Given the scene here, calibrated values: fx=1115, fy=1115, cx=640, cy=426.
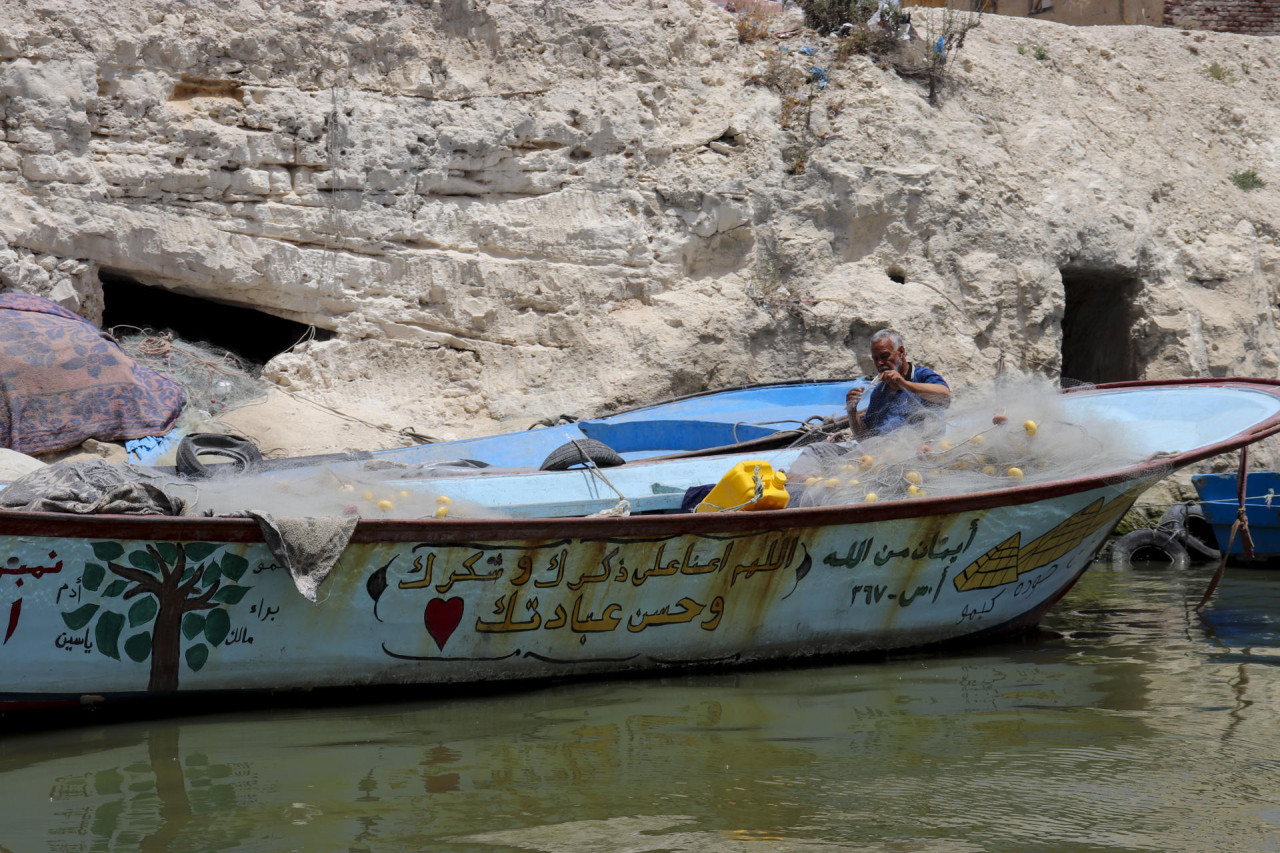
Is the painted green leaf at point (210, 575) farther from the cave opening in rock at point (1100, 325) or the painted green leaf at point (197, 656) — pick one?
the cave opening in rock at point (1100, 325)

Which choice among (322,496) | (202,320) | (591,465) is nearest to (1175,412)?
(591,465)

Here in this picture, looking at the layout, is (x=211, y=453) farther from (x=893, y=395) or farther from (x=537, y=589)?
(x=893, y=395)

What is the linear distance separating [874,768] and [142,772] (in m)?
2.50

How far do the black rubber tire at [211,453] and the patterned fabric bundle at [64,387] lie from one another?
2.23 m

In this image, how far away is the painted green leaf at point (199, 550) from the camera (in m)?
4.26

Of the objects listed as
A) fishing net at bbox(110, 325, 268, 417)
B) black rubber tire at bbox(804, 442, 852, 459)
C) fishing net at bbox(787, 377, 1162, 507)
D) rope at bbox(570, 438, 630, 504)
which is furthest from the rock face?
fishing net at bbox(787, 377, 1162, 507)

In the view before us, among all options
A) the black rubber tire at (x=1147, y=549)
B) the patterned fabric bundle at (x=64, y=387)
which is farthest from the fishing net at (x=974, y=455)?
the patterned fabric bundle at (x=64, y=387)

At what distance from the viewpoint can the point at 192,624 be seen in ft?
14.4

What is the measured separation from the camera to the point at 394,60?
10.9 m

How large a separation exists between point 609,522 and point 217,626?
1618 mm

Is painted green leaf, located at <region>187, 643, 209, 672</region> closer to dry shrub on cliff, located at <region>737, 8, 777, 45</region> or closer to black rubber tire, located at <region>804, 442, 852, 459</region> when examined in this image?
black rubber tire, located at <region>804, 442, 852, 459</region>

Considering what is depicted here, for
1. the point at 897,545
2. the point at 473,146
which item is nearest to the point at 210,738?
the point at 897,545

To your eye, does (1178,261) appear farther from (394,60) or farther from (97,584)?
(97,584)

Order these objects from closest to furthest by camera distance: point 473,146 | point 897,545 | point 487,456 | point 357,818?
point 357,818, point 897,545, point 487,456, point 473,146
